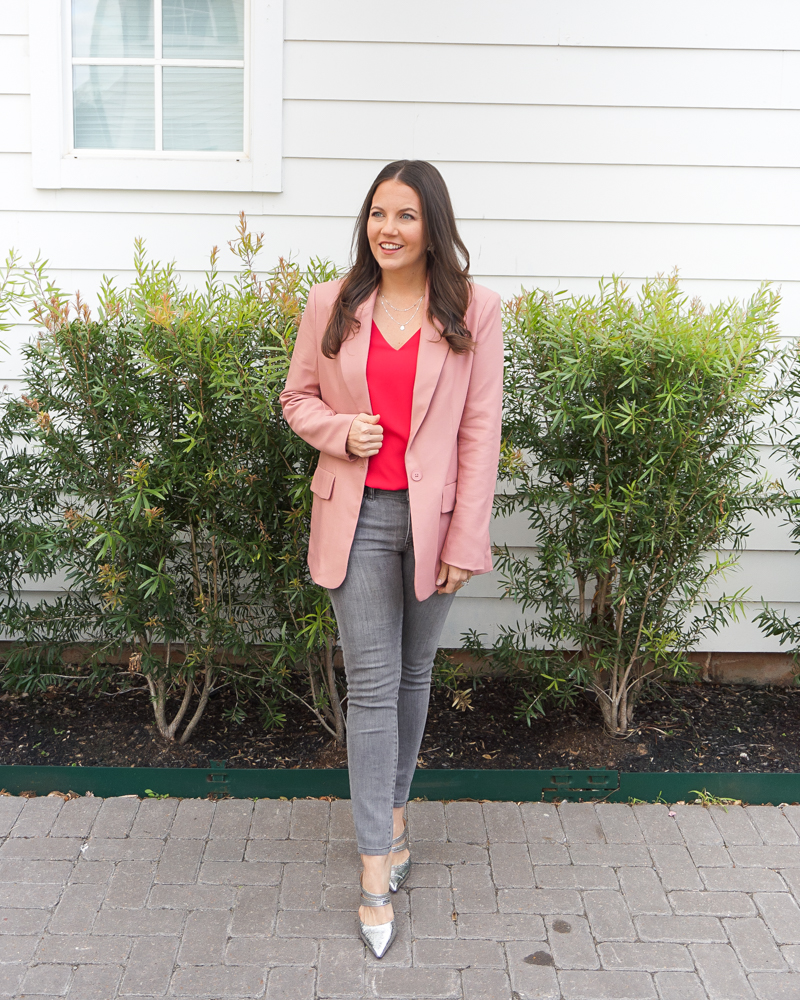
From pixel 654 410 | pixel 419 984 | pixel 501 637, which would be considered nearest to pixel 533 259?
pixel 654 410

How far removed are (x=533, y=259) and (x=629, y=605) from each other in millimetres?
1483

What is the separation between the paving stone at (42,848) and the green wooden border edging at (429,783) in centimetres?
27

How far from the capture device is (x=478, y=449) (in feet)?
7.66

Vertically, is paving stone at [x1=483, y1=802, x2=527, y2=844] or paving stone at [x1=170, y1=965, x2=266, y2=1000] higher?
paving stone at [x1=483, y1=802, x2=527, y2=844]

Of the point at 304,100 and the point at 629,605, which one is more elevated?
the point at 304,100

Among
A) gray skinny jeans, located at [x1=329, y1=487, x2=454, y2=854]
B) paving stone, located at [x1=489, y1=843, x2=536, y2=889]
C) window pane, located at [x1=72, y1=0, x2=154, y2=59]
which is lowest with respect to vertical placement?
paving stone, located at [x1=489, y1=843, x2=536, y2=889]

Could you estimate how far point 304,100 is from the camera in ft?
11.3

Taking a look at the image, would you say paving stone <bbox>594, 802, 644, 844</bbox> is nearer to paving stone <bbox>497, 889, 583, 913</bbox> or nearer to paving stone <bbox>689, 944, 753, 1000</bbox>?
paving stone <bbox>497, 889, 583, 913</bbox>

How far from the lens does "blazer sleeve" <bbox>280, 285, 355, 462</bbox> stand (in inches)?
89.9

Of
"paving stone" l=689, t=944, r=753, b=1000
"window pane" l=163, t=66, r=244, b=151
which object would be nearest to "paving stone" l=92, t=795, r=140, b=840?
"paving stone" l=689, t=944, r=753, b=1000

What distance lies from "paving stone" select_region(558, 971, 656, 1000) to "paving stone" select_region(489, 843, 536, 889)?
0.37 m

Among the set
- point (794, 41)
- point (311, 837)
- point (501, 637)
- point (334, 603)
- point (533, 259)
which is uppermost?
point (794, 41)

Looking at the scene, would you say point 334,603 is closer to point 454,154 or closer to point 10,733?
point 10,733

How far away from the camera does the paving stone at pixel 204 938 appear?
232 centimetres
